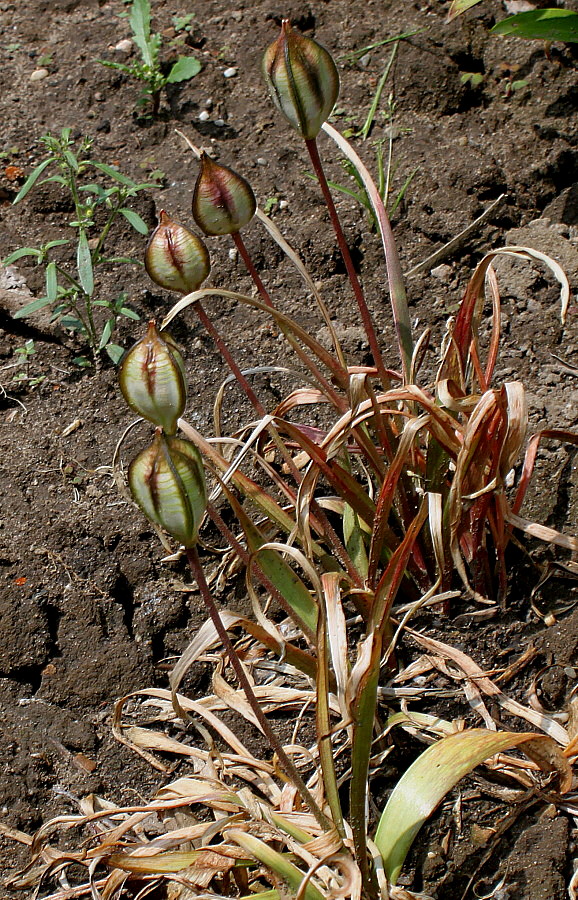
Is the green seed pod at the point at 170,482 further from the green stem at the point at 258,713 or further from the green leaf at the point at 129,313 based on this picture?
the green leaf at the point at 129,313

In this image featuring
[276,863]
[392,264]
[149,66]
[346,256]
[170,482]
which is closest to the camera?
[170,482]

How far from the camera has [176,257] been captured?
1178 millimetres

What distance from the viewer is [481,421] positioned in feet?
4.33

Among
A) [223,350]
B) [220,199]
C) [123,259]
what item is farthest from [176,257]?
[123,259]

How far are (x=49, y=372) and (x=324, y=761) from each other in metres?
1.16

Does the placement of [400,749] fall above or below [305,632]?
below

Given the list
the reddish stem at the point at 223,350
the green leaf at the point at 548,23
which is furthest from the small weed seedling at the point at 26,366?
the green leaf at the point at 548,23

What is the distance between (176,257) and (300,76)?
0.92ft

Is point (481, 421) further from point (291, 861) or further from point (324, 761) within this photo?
point (291, 861)

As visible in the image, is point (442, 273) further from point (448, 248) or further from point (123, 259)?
point (123, 259)

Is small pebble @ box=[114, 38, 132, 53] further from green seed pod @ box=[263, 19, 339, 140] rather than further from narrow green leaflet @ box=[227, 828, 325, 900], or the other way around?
narrow green leaflet @ box=[227, 828, 325, 900]

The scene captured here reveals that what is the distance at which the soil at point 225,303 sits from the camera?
1.47m

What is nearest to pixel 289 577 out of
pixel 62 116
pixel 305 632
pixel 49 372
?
pixel 305 632

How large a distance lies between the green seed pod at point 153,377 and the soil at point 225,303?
2.49 feet
